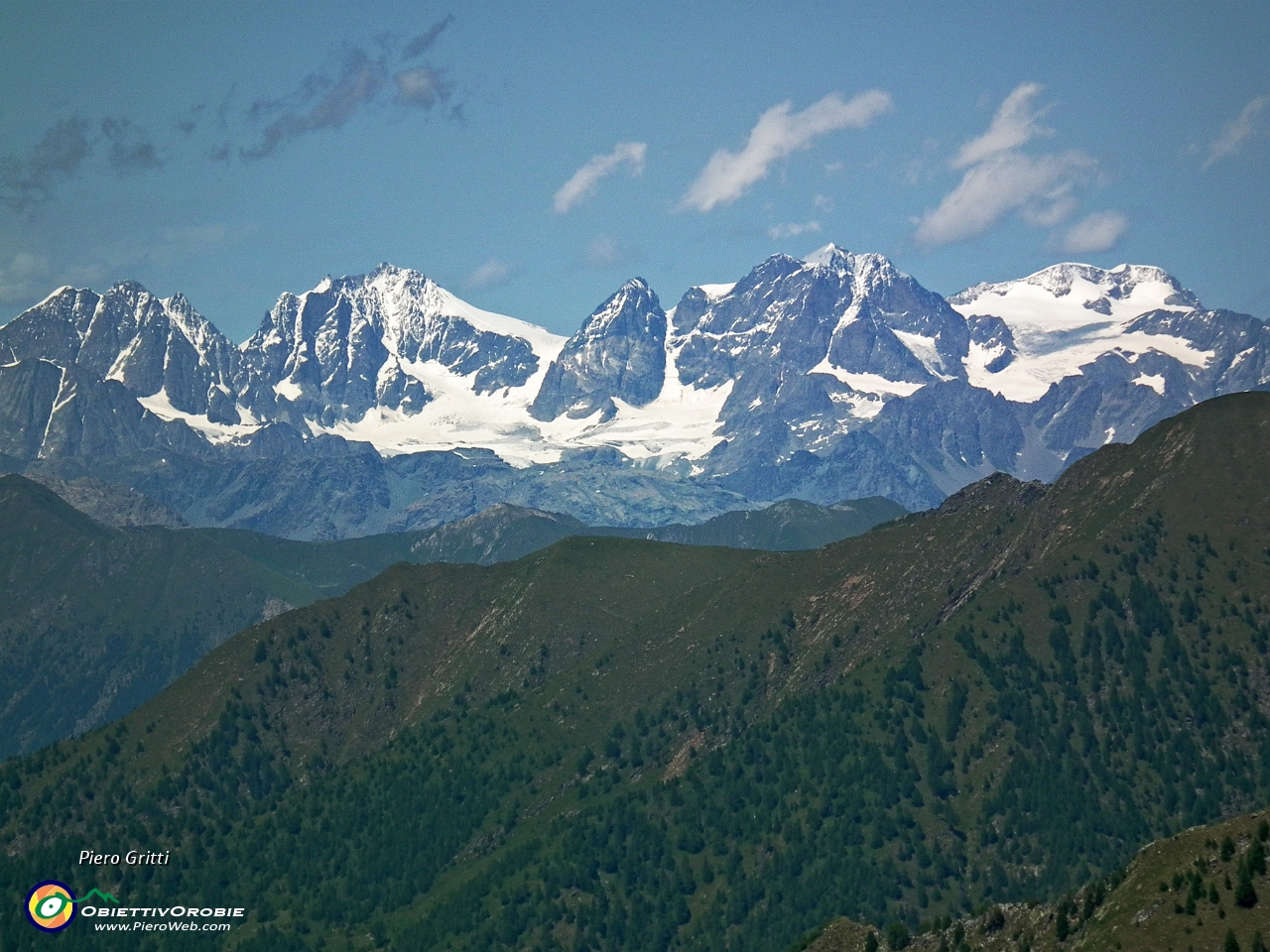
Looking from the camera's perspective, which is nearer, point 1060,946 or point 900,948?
point 1060,946

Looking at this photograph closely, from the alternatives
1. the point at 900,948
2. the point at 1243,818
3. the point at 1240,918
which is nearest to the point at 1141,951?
the point at 1240,918

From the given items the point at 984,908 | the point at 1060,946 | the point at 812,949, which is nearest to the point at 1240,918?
the point at 1060,946

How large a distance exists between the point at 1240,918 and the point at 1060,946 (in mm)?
19951

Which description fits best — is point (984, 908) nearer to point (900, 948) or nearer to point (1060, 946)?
point (900, 948)

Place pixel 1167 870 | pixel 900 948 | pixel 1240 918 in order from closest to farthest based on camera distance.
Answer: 1. pixel 1240 918
2. pixel 1167 870
3. pixel 900 948

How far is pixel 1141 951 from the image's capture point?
156m

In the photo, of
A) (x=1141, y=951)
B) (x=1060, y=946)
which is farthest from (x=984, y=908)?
(x=1141, y=951)

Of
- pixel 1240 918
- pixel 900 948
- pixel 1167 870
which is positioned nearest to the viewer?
pixel 1240 918

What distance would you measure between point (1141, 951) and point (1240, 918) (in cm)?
821

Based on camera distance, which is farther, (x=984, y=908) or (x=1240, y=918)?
(x=984, y=908)

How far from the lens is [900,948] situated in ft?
621

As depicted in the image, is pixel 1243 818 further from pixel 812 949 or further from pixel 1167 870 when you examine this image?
pixel 812 949

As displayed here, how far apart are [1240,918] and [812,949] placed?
53936 mm

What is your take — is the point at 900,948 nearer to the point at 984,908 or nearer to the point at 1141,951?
the point at 984,908
